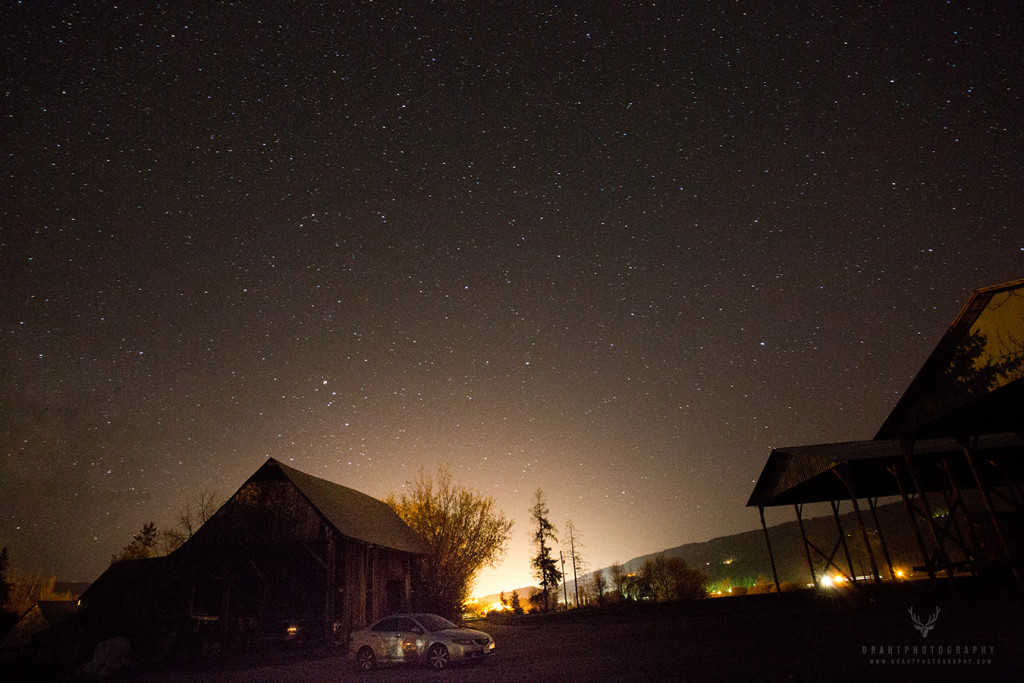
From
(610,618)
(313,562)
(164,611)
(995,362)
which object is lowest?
(610,618)

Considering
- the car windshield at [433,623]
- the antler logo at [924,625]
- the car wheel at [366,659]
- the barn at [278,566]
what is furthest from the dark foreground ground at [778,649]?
the barn at [278,566]

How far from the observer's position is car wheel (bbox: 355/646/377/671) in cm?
1468

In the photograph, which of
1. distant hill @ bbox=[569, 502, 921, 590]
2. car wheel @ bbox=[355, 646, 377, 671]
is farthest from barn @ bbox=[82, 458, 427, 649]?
distant hill @ bbox=[569, 502, 921, 590]

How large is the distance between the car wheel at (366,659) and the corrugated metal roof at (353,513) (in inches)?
217

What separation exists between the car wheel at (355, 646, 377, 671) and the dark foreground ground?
0.40 m

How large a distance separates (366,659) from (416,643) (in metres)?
1.83

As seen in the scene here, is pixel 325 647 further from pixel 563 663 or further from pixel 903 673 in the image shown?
pixel 903 673

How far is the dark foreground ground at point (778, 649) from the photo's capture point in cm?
825

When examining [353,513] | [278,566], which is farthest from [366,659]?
[353,513]

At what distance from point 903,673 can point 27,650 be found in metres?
31.7

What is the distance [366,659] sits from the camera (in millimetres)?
14758

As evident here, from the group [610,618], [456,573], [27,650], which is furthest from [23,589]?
[610,618]

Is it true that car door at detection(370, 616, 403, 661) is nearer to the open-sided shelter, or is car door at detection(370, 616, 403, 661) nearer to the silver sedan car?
the silver sedan car

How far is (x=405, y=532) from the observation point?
104 feet
